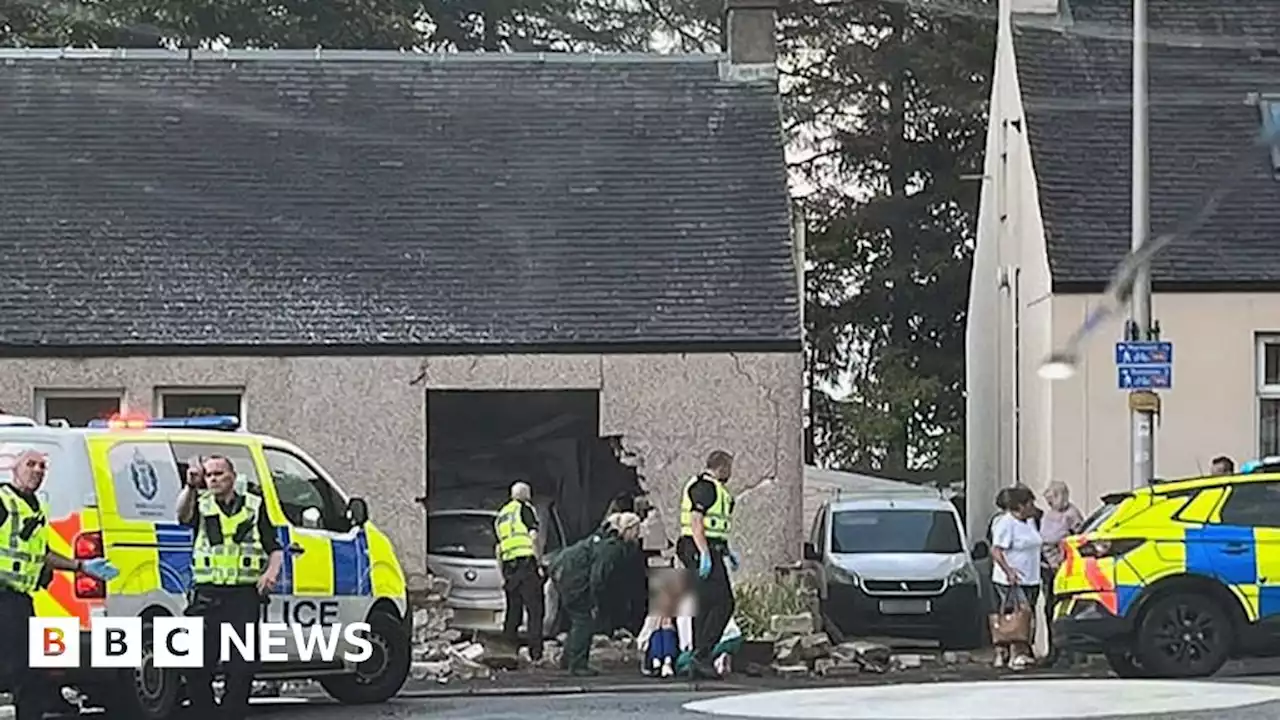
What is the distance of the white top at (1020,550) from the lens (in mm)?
19016

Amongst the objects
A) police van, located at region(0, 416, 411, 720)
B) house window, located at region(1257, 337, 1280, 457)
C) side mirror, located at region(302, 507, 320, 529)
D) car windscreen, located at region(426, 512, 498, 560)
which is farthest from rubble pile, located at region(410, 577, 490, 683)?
house window, located at region(1257, 337, 1280, 457)

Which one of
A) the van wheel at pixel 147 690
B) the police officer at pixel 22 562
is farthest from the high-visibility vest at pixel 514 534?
the police officer at pixel 22 562

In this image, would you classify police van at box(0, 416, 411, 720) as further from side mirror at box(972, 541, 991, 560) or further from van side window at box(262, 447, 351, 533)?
side mirror at box(972, 541, 991, 560)

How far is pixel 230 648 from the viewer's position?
43.3 ft

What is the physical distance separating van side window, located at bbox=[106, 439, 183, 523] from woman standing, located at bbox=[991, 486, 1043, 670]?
7909 mm

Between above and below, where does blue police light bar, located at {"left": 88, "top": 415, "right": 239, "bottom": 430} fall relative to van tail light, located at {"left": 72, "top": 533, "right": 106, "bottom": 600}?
above

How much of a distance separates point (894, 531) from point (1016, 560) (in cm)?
347

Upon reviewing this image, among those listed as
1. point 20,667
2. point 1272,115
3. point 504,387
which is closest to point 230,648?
point 20,667

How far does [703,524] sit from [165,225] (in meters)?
9.27

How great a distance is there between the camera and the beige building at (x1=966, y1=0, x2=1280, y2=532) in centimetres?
2336

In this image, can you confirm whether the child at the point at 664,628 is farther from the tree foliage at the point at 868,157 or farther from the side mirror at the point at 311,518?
the tree foliage at the point at 868,157

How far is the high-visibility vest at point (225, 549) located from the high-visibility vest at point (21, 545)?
1.10m

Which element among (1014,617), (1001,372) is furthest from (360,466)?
(1001,372)

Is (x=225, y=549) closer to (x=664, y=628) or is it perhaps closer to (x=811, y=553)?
(x=664, y=628)
